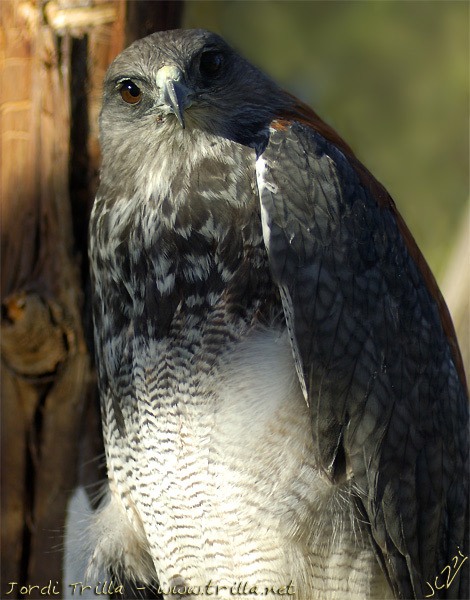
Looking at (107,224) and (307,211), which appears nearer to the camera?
(307,211)

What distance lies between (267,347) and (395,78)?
609 centimetres

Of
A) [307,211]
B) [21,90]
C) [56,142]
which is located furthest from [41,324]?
[307,211]

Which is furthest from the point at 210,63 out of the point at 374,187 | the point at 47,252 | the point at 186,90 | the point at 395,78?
the point at 395,78

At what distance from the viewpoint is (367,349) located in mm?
2424

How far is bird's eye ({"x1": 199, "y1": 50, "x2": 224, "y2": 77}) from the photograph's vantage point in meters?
2.60

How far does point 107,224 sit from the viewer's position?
2.70 m

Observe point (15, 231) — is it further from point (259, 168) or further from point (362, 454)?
point (362, 454)

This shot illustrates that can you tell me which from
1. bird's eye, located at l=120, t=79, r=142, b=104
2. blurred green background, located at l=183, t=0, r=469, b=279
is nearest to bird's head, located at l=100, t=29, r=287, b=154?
bird's eye, located at l=120, t=79, r=142, b=104

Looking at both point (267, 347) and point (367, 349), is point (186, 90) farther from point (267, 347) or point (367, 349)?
point (367, 349)

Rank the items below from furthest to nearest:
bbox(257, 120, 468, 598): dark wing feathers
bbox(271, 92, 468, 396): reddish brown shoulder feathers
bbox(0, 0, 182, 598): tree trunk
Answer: bbox(0, 0, 182, 598): tree trunk, bbox(271, 92, 468, 396): reddish brown shoulder feathers, bbox(257, 120, 468, 598): dark wing feathers

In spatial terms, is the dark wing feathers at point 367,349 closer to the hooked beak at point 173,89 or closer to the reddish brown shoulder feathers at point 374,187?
the reddish brown shoulder feathers at point 374,187

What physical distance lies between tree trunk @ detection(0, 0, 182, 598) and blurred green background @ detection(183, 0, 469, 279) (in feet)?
12.9

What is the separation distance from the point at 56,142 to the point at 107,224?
0.57 meters

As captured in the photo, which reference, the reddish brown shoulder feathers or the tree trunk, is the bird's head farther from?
the tree trunk
